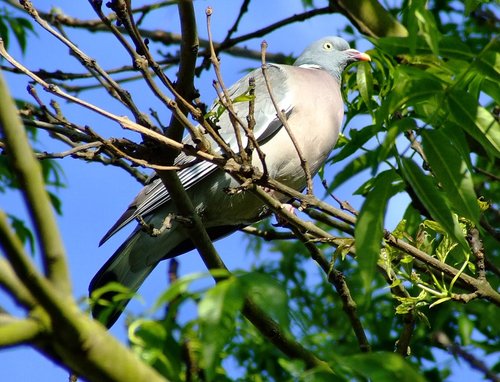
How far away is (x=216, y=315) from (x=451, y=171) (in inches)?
31.5

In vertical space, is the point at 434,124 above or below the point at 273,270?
below

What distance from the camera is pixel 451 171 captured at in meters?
2.03

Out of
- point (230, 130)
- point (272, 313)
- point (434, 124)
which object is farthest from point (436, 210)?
point (230, 130)

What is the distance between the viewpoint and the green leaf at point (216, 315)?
1.44 meters

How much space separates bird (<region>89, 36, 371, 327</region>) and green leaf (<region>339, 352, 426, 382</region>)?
211 cm

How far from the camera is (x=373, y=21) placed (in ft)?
13.6

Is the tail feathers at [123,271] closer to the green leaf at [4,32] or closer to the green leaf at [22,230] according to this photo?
the green leaf at [22,230]

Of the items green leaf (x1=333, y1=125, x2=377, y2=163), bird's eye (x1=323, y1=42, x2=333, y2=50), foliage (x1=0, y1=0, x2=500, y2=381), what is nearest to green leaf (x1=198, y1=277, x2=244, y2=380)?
foliage (x1=0, y1=0, x2=500, y2=381)

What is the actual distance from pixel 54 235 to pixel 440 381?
380 cm

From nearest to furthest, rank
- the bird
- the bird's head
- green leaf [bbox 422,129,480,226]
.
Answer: green leaf [bbox 422,129,480,226] → the bird → the bird's head

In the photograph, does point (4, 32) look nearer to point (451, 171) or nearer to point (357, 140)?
point (357, 140)

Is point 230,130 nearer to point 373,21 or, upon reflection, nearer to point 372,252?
point 373,21

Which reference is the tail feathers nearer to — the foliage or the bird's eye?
the foliage

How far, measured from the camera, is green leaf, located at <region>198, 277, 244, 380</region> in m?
1.44
